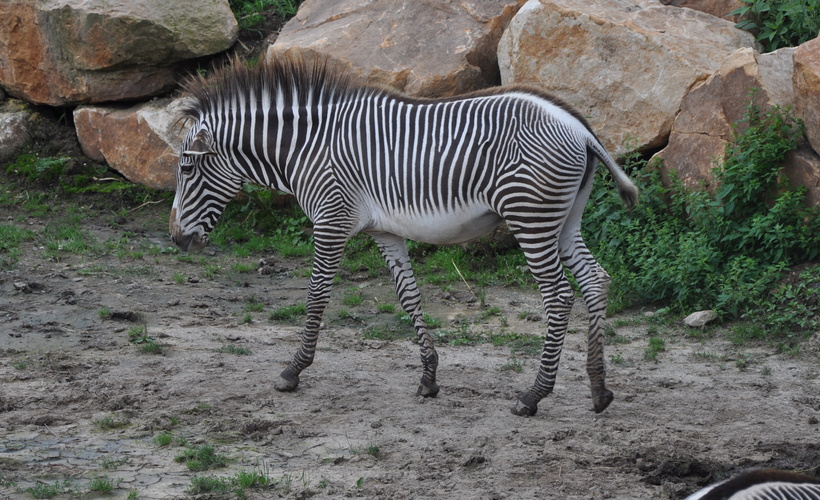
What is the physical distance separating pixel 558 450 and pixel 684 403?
1.39 meters

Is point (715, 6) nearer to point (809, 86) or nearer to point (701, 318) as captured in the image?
point (809, 86)

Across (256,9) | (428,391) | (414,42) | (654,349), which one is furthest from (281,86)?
(256,9)

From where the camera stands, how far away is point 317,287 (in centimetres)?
624

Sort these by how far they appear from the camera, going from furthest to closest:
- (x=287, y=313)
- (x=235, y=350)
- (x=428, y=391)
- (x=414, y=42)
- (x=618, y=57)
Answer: (x=414, y=42), (x=618, y=57), (x=287, y=313), (x=235, y=350), (x=428, y=391)

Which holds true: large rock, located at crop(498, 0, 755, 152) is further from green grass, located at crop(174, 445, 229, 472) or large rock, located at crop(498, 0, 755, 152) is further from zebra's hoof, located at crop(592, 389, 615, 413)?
green grass, located at crop(174, 445, 229, 472)

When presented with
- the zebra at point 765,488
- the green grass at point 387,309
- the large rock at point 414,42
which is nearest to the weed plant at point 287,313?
the green grass at point 387,309

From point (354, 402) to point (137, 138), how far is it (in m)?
6.22

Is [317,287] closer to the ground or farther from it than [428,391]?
farther from it

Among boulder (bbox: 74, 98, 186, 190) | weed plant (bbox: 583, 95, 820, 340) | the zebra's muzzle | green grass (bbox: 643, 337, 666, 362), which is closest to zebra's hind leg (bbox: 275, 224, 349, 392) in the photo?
the zebra's muzzle

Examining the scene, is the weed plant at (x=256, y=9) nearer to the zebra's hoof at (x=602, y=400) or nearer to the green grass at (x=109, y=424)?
the green grass at (x=109, y=424)

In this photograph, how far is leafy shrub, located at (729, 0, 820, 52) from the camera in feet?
29.3

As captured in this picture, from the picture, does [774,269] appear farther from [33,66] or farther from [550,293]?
[33,66]

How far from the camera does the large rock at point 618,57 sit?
352 inches

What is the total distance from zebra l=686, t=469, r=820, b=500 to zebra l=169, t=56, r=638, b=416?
2.70m
